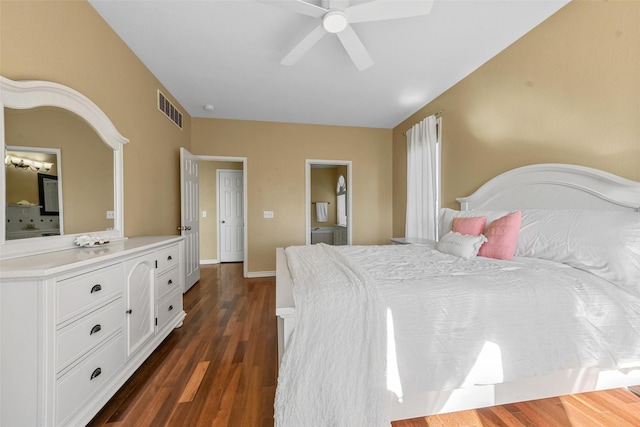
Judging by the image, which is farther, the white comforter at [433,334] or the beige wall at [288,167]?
the beige wall at [288,167]

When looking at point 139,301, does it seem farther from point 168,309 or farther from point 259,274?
point 259,274

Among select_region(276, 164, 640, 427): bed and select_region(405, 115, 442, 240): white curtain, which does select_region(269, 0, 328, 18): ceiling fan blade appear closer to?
select_region(276, 164, 640, 427): bed

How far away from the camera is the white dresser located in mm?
1026

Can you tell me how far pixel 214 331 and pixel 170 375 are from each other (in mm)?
623

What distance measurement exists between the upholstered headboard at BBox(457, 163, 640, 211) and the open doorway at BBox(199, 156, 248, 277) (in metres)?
4.48

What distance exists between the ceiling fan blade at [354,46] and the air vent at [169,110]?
7.65ft

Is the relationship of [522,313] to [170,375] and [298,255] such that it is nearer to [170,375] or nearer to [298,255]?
[298,255]

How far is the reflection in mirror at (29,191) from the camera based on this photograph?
4.27 ft

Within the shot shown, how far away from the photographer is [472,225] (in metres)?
2.13

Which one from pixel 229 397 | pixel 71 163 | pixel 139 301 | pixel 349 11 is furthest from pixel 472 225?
pixel 71 163

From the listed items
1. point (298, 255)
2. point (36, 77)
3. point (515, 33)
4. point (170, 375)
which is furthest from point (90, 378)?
point (515, 33)

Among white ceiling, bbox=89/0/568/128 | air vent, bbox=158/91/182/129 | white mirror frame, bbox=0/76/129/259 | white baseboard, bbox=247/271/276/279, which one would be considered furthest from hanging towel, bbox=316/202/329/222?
white mirror frame, bbox=0/76/129/259

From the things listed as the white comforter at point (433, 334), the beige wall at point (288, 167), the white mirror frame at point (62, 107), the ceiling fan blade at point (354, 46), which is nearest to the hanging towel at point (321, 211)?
the beige wall at point (288, 167)

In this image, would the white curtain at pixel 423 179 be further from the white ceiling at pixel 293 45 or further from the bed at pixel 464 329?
the bed at pixel 464 329
